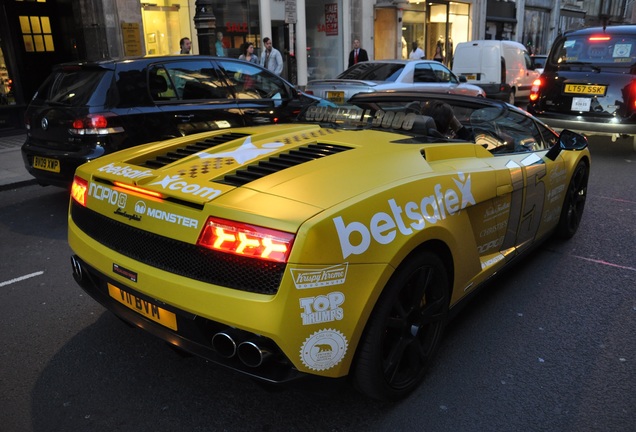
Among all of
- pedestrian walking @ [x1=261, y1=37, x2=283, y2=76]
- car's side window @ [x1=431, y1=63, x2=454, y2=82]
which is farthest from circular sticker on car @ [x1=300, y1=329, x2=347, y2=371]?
pedestrian walking @ [x1=261, y1=37, x2=283, y2=76]

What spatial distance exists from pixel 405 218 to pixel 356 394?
0.94 m

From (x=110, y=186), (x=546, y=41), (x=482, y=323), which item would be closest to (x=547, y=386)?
(x=482, y=323)

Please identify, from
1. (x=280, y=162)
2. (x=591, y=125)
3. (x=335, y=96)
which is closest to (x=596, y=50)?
(x=591, y=125)

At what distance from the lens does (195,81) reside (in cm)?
632

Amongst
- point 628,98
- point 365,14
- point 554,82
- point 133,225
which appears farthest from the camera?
point 365,14

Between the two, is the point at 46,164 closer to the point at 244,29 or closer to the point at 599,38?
the point at 599,38

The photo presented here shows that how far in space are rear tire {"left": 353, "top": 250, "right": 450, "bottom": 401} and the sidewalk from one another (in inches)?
251

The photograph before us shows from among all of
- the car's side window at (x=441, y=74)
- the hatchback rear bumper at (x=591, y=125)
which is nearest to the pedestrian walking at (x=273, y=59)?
the car's side window at (x=441, y=74)

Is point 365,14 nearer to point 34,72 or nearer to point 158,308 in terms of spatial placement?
point 34,72

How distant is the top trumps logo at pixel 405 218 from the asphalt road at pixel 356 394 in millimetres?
675

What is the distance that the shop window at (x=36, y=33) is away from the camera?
38.7 feet

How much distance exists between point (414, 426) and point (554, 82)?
26.7ft

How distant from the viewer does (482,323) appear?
136 inches

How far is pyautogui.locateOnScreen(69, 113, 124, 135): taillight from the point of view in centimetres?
545
